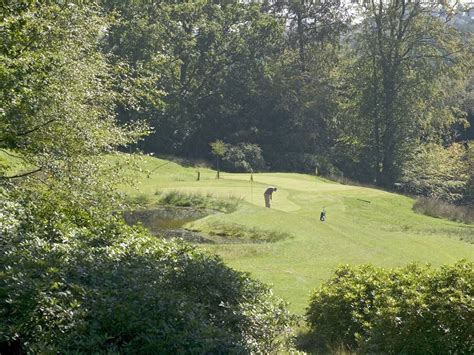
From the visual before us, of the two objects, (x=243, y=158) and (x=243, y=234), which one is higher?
(x=243, y=158)

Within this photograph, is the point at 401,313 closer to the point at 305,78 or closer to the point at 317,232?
the point at 317,232

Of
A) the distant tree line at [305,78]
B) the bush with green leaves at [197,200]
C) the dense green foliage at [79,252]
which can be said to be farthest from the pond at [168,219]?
the distant tree line at [305,78]

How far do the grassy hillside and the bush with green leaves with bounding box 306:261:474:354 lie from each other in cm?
270

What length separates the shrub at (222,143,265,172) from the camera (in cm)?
5231

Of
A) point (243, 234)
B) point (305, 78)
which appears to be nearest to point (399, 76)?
point (305, 78)

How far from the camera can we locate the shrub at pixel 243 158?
52.3m

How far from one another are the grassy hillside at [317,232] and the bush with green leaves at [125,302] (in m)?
4.44

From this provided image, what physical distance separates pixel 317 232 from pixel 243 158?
105 ft

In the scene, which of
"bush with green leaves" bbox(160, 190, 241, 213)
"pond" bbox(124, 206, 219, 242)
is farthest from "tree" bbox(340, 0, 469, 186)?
"pond" bbox(124, 206, 219, 242)

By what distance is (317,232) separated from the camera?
21172 millimetres

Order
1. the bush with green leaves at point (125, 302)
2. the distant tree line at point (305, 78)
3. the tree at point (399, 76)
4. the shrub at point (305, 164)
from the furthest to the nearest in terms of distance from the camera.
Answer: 1. the shrub at point (305, 164)
2. the distant tree line at point (305, 78)
3. the tree at point (399, 76)
4. the bush with green leaves at point (125, 302)

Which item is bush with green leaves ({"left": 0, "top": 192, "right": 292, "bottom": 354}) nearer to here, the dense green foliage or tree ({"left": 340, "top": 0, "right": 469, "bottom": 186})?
the dense green foliage

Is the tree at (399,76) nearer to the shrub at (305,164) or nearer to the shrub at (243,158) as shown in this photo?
the shrub at (305,164)

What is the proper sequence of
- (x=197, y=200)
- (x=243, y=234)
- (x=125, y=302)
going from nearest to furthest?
(x=125, y=302) → (x=243, y=234) → (x=197, y=200)
